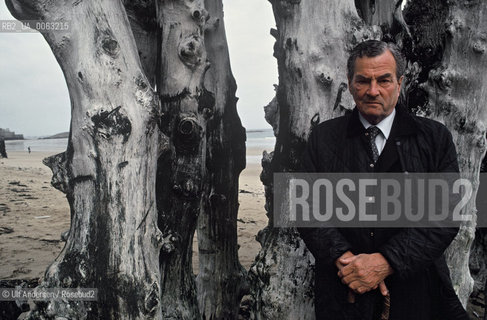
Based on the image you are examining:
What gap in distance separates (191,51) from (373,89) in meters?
1.53

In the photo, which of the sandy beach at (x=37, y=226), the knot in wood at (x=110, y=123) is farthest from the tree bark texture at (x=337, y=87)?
the sandy beach at (x=37, y=226)

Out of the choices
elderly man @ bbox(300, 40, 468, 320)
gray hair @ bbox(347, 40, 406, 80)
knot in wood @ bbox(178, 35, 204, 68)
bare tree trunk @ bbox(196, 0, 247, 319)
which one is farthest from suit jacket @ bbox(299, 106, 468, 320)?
bare tree trunk @ bbox(196, 0, 247, 319)

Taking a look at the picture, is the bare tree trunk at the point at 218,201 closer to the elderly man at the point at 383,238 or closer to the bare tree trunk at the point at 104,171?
the bare tree trunk at the point at 104,171

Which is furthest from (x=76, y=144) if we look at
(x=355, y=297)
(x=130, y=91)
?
(x=355, y=297)

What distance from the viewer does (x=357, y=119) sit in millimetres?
2342

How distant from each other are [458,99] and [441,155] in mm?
1328

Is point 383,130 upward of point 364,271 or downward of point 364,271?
upward

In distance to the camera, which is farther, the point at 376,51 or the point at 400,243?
the point at 376,51

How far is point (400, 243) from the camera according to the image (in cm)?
210

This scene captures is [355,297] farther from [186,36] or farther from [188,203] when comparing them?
[186,36]

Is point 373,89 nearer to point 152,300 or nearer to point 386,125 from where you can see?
point 386,125

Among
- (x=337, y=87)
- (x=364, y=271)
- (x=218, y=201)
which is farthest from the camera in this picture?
(x=218, y=201)

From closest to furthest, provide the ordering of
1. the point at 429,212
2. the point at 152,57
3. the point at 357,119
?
the point at 429,212 < the point at 357,119 < the point at 152,57

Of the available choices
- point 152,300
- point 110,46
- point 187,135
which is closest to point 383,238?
point 152,300
